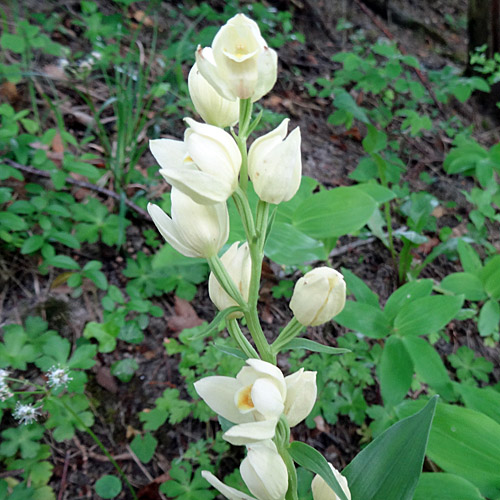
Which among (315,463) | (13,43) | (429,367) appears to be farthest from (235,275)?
(13,43)

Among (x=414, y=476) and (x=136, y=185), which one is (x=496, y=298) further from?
(x=136, y=185)

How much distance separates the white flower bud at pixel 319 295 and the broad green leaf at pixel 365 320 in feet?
2.20

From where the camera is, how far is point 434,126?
3527 millimetres

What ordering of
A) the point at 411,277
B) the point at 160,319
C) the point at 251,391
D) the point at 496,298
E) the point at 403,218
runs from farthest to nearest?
1. the point at 403,218
2. the point at 411,277
3. the point at 160,319
4. the point at 496,298
5. the point at 251,391

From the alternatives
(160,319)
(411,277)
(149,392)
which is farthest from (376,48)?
(149,392)

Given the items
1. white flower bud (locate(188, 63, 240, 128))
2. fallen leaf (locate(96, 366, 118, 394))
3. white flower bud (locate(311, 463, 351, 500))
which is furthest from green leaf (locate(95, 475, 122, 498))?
white flower bud (locate(188, 63, 240, 128))

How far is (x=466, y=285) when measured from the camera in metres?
1.73

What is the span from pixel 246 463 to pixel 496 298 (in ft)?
4.42

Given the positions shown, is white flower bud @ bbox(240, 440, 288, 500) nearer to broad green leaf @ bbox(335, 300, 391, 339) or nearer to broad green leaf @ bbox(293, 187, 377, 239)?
broad green leaf @ bbox(335, 300, 391, 339)

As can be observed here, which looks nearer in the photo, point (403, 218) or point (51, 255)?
point (51, 255)

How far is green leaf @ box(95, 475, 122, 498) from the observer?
1.42 metres

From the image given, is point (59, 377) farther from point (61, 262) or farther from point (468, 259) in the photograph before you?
point (468, 259)

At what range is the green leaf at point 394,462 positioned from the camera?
82 cm

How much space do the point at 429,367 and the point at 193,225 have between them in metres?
0.99
